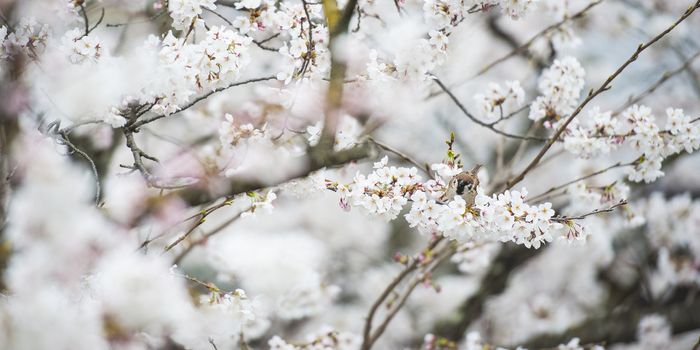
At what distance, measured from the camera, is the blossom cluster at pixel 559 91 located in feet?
8.31

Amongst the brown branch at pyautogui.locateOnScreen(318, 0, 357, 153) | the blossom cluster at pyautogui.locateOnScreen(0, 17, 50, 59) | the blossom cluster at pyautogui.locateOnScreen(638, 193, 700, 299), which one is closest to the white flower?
the blossom cluster at pyautogui.locateOnScreen(638, 193, 700, 299)

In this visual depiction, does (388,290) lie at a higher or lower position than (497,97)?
lower

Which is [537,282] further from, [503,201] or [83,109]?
[83,109]

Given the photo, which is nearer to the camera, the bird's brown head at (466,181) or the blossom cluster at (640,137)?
the bird's brown head at (466,181)

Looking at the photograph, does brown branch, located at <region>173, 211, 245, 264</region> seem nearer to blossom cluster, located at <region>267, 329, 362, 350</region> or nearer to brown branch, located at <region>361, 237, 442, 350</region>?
blossom cluster, located at <region>267, 329, 362, 350</region>

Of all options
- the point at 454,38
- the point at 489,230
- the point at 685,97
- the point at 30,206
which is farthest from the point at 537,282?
the point at 30,206

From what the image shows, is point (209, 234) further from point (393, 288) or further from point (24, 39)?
point (24, 39)

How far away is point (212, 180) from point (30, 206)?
2.00 ft

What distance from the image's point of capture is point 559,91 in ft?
8.30

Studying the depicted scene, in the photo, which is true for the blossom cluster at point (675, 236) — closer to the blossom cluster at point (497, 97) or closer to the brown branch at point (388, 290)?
the blossom cluster at point (497, 97)

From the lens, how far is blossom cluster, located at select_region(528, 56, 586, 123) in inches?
99.7

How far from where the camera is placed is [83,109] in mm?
2020

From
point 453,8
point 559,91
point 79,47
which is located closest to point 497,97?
point 559,91

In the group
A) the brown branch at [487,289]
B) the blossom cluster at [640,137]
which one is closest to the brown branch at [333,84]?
the blossom cluster at [640,137]
